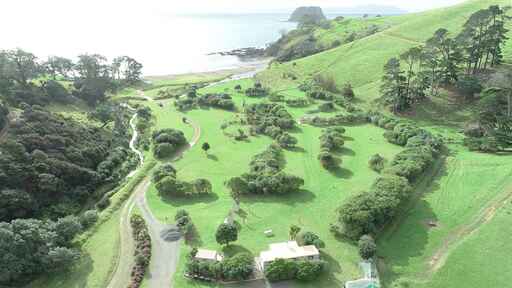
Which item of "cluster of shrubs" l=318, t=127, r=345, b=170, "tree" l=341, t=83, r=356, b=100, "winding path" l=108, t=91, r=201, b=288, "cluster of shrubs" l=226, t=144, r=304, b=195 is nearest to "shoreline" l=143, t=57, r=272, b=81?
"tree" l=341, t=83, r=356, b=100

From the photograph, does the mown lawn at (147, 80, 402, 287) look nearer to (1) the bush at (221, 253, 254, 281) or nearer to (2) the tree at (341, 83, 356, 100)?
(1) the bush at (221, 253, 254, 281)

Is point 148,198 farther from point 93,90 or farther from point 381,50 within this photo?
point 381,50

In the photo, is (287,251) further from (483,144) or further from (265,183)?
(483,144)

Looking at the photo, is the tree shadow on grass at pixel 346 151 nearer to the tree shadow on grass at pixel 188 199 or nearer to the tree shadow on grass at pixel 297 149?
the tree shadow on grass at pixel 297 149

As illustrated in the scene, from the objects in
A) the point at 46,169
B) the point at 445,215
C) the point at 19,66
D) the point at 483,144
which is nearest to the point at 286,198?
the point at 445,215

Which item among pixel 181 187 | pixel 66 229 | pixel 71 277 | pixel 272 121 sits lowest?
pixel 272 121

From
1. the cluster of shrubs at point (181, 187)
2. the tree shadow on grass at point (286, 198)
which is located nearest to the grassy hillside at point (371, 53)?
the tree shadow on grass at point (286, 198)
